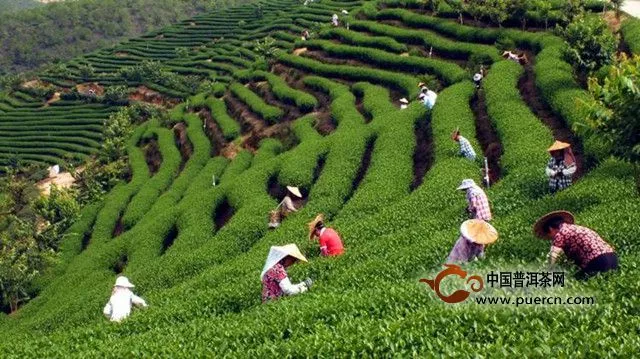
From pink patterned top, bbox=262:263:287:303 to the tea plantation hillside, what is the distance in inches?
27.0

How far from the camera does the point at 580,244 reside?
10.5 meters

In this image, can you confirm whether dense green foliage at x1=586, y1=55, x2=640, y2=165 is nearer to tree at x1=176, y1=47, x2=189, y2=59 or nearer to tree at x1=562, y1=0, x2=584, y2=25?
tree at x1=562, y1=0, x2=584, y2=25

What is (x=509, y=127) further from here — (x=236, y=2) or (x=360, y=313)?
(x=236, y=2)

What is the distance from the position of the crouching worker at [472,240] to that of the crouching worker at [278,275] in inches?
132

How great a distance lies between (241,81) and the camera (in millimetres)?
55156

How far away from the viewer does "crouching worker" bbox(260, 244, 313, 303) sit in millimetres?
13281

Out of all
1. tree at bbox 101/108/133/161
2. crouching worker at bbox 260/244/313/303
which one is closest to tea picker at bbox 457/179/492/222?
crouching worker at bbox 260/244/313/303

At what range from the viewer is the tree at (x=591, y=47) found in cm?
2745

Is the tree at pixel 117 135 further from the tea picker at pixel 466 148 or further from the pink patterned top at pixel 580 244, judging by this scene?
the pink patterned top at pixel 580 244

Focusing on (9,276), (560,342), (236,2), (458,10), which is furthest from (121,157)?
(236,2)


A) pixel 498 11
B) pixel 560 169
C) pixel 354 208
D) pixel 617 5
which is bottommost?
pixel 354 208

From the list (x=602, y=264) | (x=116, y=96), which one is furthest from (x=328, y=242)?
(x=116, y=96)

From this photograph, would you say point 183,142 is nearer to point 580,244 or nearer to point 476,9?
point 476,9

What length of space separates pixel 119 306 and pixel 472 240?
9.22 m
